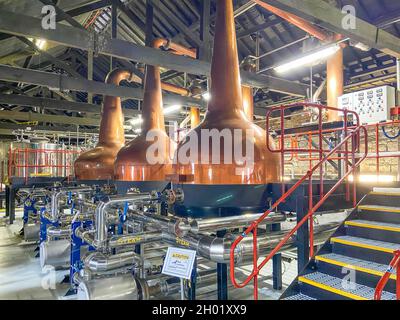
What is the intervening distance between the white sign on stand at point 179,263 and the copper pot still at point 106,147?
374cm

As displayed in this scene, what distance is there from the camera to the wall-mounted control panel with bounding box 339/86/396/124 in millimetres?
5391

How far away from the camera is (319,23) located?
4086 millimetres

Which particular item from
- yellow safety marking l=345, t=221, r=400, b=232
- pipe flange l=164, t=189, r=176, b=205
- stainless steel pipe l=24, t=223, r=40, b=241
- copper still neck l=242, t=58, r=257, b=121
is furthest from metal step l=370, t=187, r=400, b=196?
stainless steel pipe l=24, t=223, r=40, b=241

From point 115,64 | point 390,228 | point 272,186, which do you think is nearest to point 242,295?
point 272,186

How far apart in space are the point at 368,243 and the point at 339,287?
0.67m

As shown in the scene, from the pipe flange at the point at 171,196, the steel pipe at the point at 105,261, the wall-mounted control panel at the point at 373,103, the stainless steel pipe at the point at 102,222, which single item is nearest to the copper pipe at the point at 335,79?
the wall-mounted control panel at the point at 373,103

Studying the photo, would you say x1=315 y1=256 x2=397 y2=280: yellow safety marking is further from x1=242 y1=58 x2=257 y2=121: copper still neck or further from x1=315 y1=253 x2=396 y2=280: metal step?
x1=242 y1=58 x2=257 y2=121: copper still neck

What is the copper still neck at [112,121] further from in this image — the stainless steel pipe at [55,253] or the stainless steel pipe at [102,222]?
the stainless steel pipe at [102,222]

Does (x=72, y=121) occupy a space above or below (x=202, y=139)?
above

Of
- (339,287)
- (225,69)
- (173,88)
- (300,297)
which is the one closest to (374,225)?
(339,287)

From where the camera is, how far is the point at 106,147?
6.58 metres

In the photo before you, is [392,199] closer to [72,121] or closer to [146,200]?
[146,200]

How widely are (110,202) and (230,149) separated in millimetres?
1570

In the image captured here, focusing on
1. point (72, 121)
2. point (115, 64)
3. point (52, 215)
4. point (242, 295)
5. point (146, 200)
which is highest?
point (115, 64)
